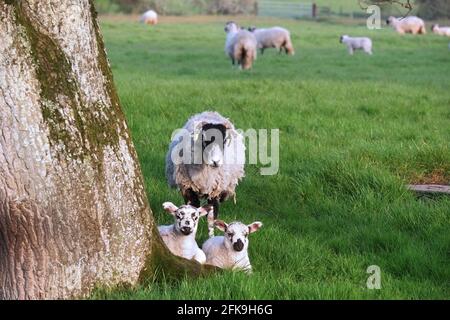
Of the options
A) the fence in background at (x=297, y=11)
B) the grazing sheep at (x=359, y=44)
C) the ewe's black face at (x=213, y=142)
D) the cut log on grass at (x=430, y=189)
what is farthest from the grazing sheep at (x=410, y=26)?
the ewe's black face at (x=213, y=142)

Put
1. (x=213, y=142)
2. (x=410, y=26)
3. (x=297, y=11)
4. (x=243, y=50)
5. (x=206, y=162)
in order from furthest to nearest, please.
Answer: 1. (x=297, y=11)
2. (x=410, y=26)
3. (x=243, y=50)
4. (x=206, y=162)
5. (x=213, y=142)

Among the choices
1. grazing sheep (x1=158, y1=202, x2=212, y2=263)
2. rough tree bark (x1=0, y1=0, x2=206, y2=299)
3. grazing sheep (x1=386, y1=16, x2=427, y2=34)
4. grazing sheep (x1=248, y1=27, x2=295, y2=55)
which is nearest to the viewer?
rough tree bark (x1=0, y1=0, x2=206, y2=299)

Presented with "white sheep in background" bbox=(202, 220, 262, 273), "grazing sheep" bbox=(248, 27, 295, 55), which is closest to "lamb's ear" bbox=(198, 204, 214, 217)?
"white sheep in background" bbox=(202, 220, 262, 273)

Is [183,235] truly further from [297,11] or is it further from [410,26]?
[297,11]

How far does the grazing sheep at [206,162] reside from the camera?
713cm

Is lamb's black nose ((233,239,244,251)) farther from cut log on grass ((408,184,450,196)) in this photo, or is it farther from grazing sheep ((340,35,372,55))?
grazing sheep ((340,35,372,55))

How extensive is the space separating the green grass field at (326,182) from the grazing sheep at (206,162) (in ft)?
0.90

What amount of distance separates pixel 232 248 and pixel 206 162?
5.20 feet

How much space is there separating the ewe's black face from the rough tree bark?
7.56 ft

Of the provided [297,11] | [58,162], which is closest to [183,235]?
[58,162]

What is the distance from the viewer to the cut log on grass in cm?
784

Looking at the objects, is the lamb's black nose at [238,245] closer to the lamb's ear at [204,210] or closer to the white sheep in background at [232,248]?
the white sheep in background at [232,248]

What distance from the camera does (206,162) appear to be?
23.6 ft
